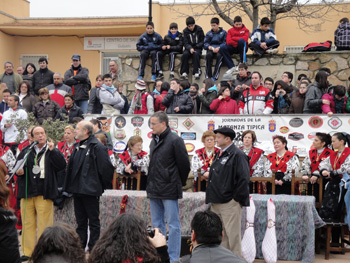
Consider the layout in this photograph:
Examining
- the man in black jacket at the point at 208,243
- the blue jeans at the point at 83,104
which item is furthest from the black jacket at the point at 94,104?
the man in black jacket at the point at 208,243

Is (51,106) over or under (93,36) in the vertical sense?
under

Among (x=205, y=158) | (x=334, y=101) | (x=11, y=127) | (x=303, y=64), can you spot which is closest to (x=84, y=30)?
(x=11, y=127)

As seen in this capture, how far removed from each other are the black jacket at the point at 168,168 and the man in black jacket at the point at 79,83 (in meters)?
6.86

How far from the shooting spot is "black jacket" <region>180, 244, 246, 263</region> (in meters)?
4.24

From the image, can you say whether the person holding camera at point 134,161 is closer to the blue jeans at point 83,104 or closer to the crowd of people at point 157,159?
the crowd of people at point 157,159

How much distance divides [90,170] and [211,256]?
387cm

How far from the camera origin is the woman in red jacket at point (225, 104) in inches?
460

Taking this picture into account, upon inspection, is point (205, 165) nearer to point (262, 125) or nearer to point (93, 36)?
point (262, 125)

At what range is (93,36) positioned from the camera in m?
22.3

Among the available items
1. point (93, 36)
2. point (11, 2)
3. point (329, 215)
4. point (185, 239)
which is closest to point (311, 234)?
point (329, 215)

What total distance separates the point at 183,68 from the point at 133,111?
7.79 ft

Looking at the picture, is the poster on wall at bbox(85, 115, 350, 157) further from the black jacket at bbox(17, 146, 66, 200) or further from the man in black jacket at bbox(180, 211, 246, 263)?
the man in black jacket at bbox(180, 211, 246, 263)

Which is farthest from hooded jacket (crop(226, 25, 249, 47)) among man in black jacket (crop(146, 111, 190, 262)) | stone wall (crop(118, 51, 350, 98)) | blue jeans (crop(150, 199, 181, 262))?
blue jeans (crop(150, 199, 181, 262))

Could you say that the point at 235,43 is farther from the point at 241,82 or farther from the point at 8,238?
the point at 8,238
